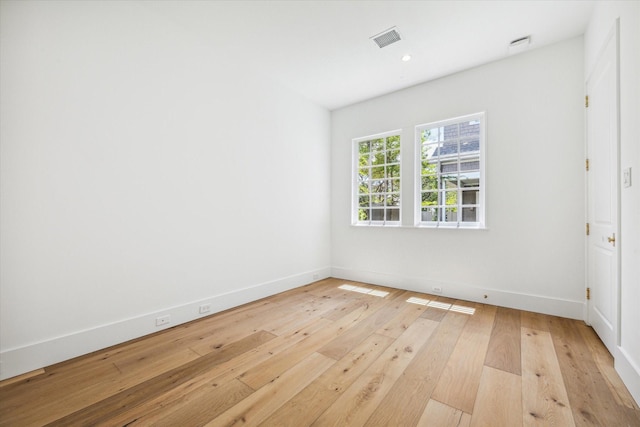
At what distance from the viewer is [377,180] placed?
4.57 meters

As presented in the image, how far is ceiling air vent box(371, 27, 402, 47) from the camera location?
2.84 meters

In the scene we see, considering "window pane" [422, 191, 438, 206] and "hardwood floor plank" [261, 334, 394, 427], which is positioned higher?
"window pane" [422, 191, 438, 206]

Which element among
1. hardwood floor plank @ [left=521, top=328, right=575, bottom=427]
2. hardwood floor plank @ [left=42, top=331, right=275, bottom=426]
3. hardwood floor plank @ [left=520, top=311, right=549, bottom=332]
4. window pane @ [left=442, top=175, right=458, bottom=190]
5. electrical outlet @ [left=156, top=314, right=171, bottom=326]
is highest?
window pane @ [left=442, top=175, right=458, bottom=190]

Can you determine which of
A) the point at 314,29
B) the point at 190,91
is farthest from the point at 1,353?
the point at 314,29

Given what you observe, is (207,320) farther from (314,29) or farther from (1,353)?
(314,29)

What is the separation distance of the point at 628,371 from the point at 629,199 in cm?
112

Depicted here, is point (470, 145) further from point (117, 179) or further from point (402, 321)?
point (117, 179)

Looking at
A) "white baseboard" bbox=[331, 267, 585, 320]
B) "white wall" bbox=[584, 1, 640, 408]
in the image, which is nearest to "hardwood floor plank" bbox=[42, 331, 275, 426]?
"white baseboard" bbox=[331, 267, 585, 320]

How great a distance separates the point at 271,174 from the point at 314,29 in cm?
185

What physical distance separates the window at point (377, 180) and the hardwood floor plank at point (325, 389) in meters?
2.44

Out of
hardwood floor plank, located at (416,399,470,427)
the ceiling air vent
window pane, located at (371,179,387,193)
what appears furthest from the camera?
window pane, located at (371,179,387,193)

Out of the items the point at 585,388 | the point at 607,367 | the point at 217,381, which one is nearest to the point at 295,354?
the point at 217,381

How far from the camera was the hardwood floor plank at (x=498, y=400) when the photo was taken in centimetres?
150

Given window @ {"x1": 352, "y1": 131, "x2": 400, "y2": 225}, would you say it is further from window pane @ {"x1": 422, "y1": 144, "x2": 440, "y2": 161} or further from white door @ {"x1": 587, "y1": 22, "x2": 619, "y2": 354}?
white door @ {"x1": 587, "y1": 22, "x2": 619, "y2": 354}
